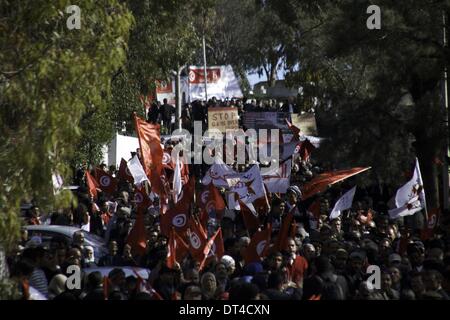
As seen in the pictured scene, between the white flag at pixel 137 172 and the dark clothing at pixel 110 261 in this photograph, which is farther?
the white flag at pixel 137 172

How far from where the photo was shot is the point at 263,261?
45.0 ft

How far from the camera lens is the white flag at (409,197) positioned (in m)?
17.3

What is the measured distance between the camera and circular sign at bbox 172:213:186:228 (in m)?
16.1

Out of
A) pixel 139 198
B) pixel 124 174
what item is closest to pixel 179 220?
pixel 139 198

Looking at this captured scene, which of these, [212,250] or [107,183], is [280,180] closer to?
[107,183]

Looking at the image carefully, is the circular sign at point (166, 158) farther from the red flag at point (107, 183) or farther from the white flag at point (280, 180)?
the white flag at point (280, 180)

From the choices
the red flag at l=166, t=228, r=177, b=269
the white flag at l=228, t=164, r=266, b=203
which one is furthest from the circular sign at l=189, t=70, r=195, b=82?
the red flag at l=166, t=228, r=177, b=269

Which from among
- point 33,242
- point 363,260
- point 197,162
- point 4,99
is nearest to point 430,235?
point 363,260

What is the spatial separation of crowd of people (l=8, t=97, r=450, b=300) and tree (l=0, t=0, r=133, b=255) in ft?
2.12

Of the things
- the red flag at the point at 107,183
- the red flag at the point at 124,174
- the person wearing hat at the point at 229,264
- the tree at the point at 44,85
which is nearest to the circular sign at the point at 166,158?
the red flag at the point at 124,174

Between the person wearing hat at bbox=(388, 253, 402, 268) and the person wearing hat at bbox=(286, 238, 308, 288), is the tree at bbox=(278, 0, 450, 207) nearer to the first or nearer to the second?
the person wearing hat at bbox=(388, 253, 402, 268)

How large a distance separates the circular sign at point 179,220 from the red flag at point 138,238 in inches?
22.6

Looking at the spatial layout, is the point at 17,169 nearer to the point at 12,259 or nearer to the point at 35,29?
the point at 35,29
